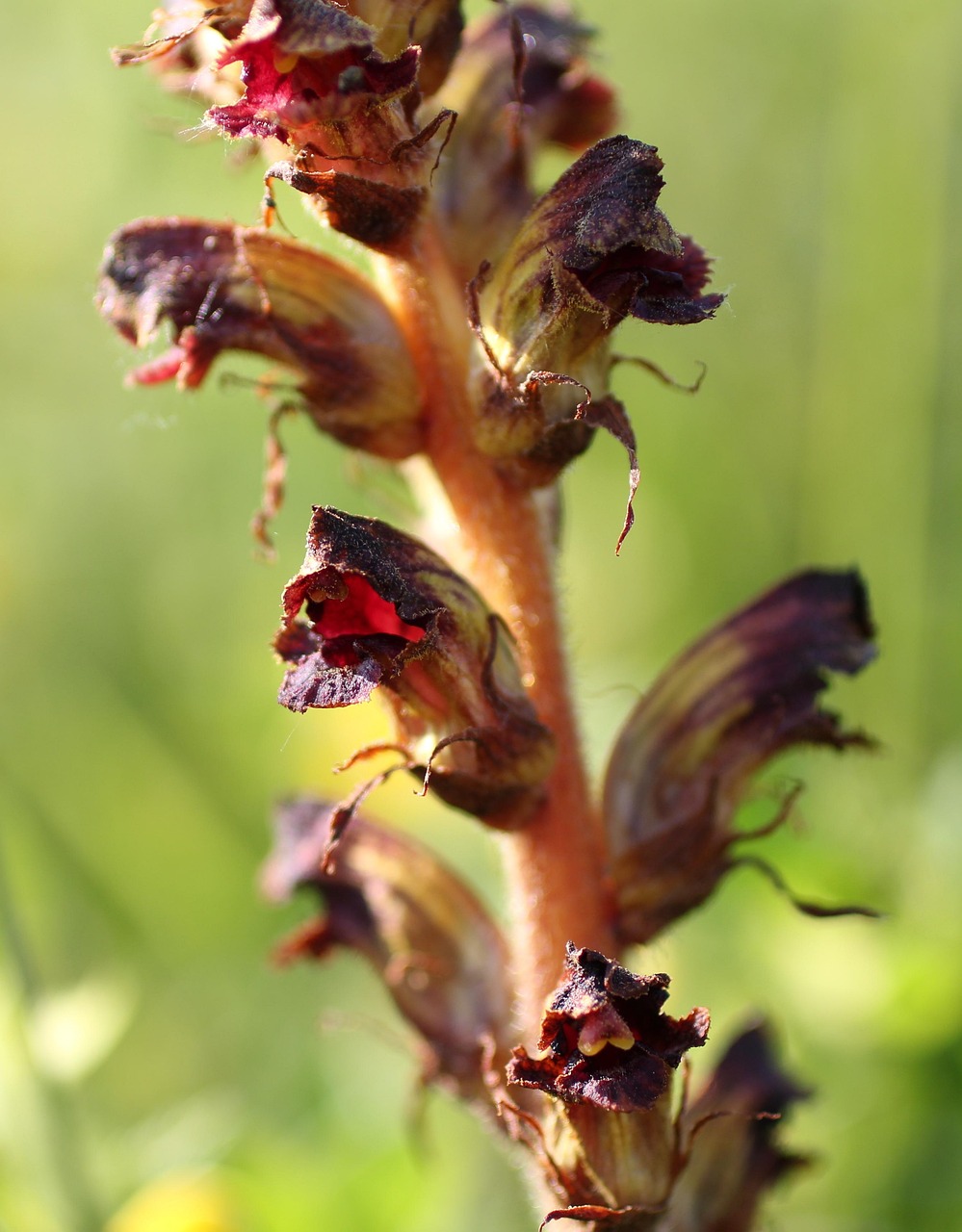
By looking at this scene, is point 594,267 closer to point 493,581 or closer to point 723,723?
point 493,581

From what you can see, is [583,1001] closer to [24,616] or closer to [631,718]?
[631,718]

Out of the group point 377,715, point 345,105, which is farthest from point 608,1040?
point 377,715

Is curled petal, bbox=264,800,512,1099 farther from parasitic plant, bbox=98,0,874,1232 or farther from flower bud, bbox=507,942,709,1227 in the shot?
flower bud, bbox=507,942,709,1227

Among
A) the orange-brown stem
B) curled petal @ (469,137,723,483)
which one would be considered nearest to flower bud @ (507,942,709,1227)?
the orange-brown stem

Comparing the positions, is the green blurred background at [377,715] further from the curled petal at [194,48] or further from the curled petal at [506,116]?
the curled petal at [194,48]

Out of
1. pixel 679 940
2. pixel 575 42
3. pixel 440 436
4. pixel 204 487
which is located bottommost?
pixel 679 940

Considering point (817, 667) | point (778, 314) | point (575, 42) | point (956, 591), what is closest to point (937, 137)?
point (778, 314)
